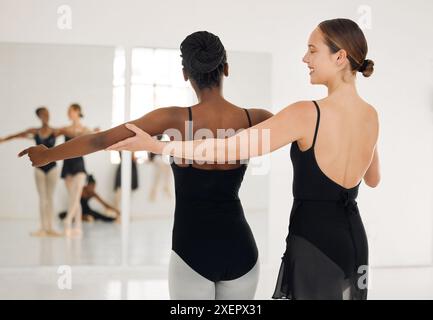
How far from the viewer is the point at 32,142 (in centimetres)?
484

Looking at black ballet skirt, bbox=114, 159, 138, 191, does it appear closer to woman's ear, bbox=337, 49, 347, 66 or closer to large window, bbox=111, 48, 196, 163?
large window, bbox=111, 48, 196, 163

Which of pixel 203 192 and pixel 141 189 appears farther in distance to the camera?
pixel 141 189

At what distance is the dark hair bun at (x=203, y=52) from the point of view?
192 centimetres

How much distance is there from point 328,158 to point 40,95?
3422mm

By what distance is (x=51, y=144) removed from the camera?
15.8ft

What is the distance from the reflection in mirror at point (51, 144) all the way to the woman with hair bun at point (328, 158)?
300 centimetres

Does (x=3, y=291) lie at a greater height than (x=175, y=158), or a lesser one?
lesser

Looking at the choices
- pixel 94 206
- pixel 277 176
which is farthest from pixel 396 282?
pixel 94 206

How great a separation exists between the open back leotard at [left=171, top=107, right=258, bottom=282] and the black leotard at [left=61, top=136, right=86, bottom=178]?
301 centimetres

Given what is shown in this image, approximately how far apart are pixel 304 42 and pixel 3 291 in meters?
3.03

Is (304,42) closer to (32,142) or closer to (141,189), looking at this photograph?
(141,189)

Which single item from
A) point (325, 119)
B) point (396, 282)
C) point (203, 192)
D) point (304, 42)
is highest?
point (304, 42)

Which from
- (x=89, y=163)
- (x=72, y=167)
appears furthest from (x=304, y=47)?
(x=72, y=167)
